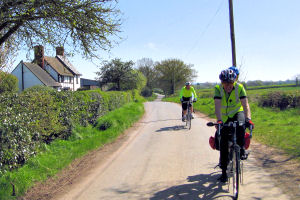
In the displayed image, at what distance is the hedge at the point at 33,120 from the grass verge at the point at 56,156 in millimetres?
228

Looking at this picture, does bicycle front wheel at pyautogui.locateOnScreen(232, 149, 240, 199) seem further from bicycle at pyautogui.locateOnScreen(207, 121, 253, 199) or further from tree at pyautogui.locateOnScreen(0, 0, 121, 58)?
tree at pyautogui.locateOnScreen(0, 0, 121, 58)

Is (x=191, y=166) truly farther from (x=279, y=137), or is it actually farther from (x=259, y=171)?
(x=279, y=137)

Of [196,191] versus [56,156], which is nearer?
[196,191]

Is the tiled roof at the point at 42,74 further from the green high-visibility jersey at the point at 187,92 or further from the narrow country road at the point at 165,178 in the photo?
the narrow country road at the point at 165,178

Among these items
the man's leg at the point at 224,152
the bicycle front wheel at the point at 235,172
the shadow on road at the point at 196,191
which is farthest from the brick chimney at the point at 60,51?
the bicycle front wheel at the point at 235,172

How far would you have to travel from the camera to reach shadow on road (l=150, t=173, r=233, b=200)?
4281 millimetres

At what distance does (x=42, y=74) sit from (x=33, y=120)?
Answer: 128ft

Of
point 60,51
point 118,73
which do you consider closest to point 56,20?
point 60,51

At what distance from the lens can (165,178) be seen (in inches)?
206

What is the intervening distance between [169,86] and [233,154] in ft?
228

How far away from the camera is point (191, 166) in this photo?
597 cm

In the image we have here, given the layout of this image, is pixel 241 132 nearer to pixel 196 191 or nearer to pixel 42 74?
pixel 196 191

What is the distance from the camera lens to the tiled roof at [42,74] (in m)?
41.0

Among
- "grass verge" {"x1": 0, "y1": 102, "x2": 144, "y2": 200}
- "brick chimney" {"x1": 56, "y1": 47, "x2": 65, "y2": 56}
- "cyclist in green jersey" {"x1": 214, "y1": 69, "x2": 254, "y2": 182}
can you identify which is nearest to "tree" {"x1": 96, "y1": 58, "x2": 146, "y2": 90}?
"grass verge" {"x1": 0, "y1": 102, "x2": 144, "y2": 200}
